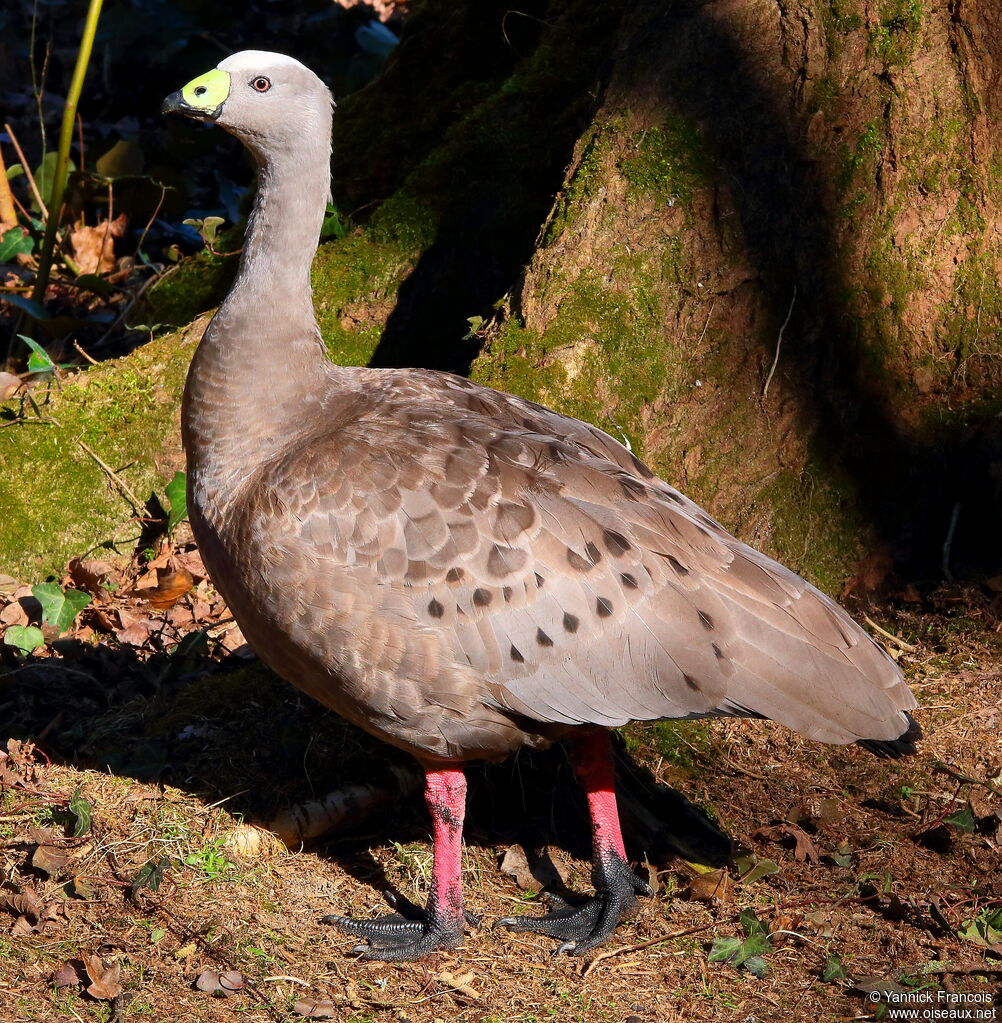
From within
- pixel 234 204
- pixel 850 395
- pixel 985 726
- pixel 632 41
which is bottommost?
pixel 234 204

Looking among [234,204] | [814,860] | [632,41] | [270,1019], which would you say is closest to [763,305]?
[632,41]

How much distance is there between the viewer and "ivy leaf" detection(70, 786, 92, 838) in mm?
4500

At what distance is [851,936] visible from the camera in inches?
166

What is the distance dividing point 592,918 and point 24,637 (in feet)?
9.83

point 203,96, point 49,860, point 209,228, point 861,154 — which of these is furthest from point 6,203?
point 861,154

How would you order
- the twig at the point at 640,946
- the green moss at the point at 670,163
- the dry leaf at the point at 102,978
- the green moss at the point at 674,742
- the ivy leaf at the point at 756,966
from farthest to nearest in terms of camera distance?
the green moss at the point at 670,163, the green moss at the point at 674,742, the twig at the point at 640,946, the ivy leaf at the point at 756,966, the dry leaf at the point at 102,978

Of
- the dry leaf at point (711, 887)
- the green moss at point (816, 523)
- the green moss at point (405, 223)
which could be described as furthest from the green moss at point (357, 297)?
the dry leaf at point (711, 887)

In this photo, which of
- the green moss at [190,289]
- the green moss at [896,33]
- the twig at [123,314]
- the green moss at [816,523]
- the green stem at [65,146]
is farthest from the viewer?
the twig at [123,314]

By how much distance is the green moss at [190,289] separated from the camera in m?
7.66

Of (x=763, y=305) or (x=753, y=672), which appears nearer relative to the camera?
(x=753, y=672)

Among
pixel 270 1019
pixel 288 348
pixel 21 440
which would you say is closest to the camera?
pixel 270 1019

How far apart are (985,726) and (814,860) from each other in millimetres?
1097

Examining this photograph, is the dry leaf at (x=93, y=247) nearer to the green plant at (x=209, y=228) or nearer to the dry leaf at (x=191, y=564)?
the green plant at (x=209, y=228)

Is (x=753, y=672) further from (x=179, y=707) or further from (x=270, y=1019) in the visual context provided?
(x=179, y=707)
